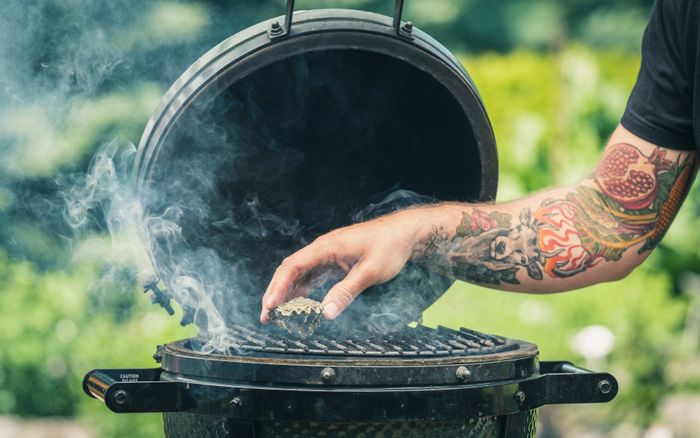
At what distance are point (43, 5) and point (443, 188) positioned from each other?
240 centimetres

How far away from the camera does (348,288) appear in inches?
81.4

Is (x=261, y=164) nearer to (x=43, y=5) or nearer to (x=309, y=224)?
(x=309, y=224)

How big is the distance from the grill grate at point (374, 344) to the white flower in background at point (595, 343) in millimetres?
2216

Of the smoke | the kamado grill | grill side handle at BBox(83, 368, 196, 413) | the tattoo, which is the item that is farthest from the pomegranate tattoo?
grill side handle at BBox(83, 368, 196, 413)

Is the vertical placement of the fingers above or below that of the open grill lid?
below

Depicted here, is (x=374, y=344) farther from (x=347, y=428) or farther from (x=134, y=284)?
(x=134, y=284)

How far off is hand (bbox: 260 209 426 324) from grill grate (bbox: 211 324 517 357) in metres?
0.08

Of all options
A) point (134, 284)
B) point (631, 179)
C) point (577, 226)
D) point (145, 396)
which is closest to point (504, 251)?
point (577, 226)

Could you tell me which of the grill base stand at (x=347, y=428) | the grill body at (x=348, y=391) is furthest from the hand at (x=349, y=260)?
the grill base stand at (x=347, y=428)

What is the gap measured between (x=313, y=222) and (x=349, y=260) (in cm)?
44

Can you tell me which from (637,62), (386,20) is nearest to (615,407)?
(637,62)

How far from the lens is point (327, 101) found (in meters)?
2.52

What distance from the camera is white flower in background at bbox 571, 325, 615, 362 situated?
4449mm

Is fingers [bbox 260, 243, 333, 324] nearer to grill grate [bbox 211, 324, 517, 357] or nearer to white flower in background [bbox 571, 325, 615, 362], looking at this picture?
grill grate [bbox 211, 324, 517, 357]
